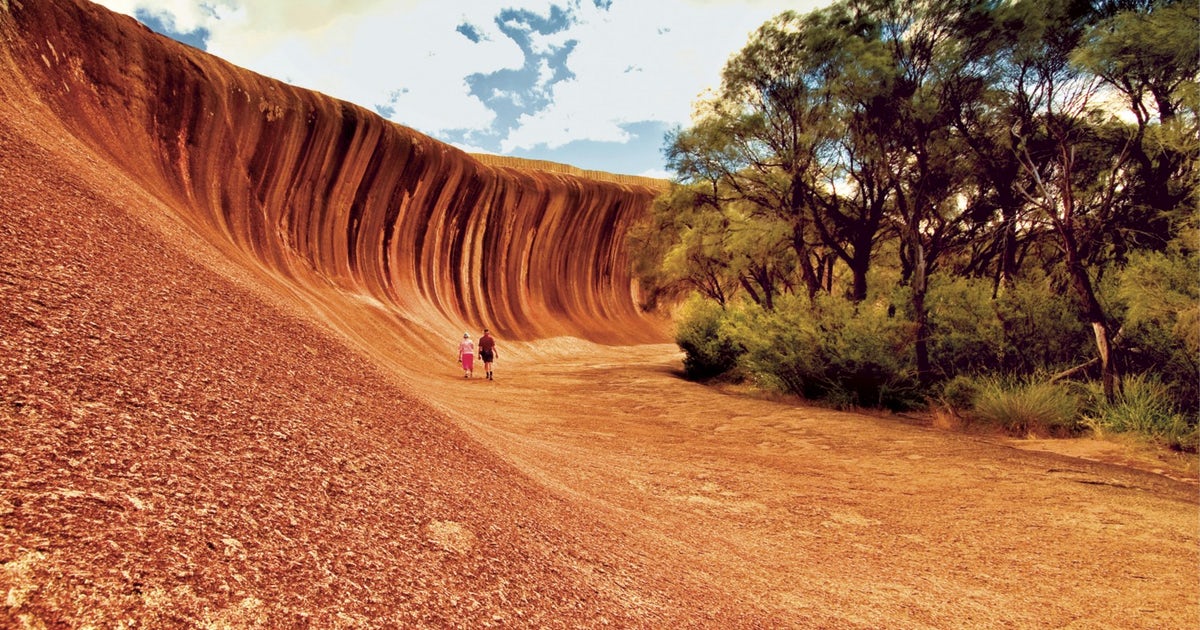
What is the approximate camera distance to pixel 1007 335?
9.41 m

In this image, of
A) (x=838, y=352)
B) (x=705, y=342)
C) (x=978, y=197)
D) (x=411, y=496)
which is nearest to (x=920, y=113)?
(x=978, y=197)

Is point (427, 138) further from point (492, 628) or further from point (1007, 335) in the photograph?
point (492, 628)

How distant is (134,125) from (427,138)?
10.1m

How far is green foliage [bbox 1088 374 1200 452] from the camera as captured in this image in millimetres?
6480

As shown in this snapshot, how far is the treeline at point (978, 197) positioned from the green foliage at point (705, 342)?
1876mm

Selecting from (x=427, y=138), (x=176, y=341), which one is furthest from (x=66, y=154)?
(x=427, y=138)

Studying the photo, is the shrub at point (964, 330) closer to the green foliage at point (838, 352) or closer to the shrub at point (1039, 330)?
the shrub at point (1039, 330)

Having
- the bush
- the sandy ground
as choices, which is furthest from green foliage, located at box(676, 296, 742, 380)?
the sandy ground

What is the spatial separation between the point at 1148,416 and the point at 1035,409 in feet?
3.61

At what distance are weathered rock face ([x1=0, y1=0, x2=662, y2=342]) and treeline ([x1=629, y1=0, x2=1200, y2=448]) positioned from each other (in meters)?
11.2

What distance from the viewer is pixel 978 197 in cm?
1096

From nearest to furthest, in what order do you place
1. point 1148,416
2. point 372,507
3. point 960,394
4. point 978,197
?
point 372,507 → point 1148,416 → point 960,394 → point 978,197

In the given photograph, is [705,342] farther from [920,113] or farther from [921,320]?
[920,113]

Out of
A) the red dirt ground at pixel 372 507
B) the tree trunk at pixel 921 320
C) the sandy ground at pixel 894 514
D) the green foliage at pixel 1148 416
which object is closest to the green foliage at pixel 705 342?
the tree trunk at pixel 921 320
